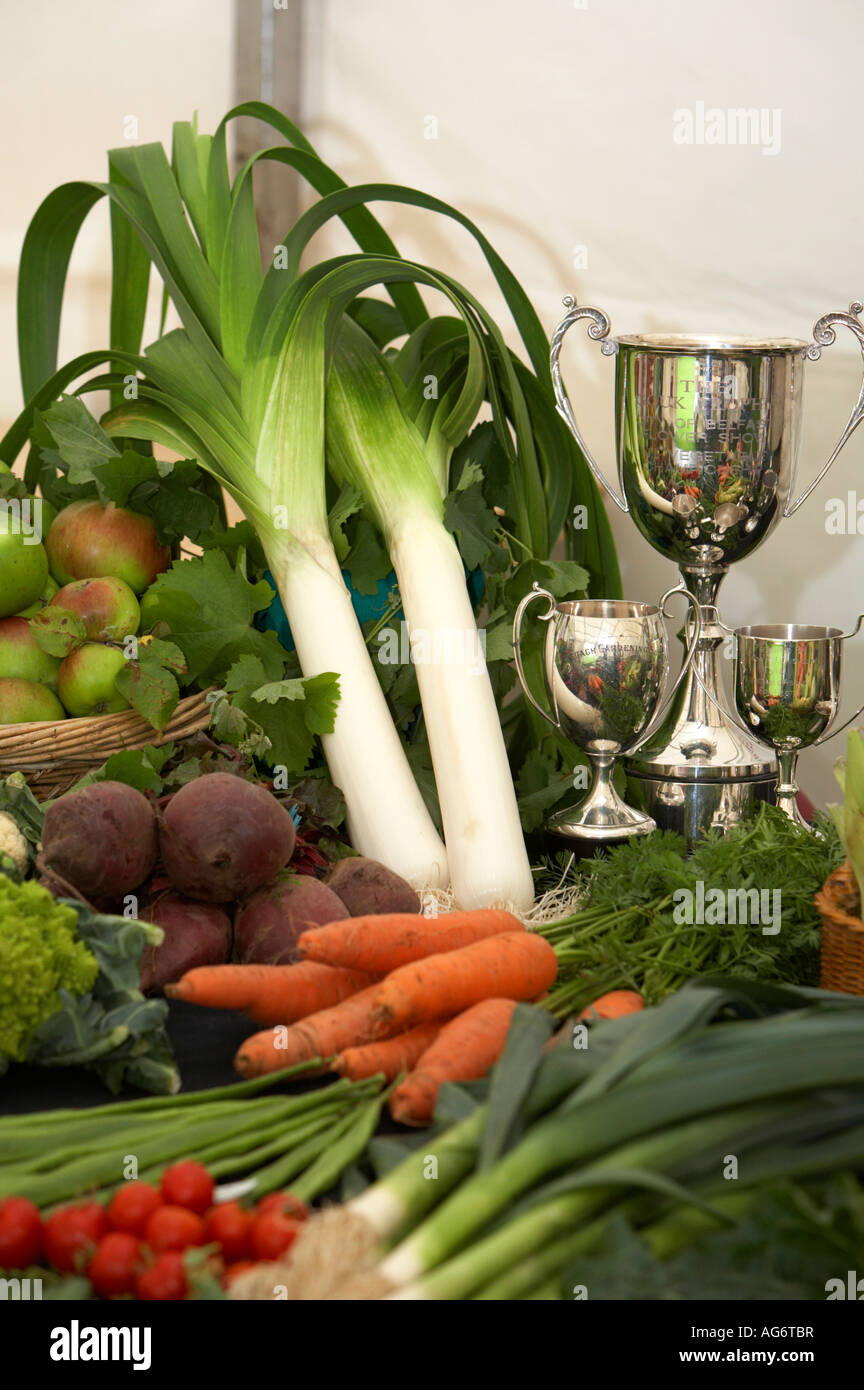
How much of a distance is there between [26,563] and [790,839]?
0.93m

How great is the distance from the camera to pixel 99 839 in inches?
44.6

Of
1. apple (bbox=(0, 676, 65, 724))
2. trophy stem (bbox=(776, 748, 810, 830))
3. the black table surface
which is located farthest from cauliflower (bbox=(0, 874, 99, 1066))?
trophy stem (bbox=(776, 748, 810, 830))

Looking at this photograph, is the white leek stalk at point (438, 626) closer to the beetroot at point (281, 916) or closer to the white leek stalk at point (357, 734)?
the white leek stalk at point (357, 734)

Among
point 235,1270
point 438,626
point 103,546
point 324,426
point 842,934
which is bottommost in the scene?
point 235,1270

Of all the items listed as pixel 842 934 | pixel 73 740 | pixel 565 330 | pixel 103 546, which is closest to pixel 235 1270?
pixel 842 934

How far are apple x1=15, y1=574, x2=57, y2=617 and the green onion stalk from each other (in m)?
0.24

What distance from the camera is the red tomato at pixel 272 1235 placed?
73cm

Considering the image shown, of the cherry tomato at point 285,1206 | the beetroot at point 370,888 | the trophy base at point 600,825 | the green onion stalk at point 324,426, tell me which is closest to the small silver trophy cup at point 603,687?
the trophy base at point 600,825

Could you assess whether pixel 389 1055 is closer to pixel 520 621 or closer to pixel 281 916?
pixel 281 916

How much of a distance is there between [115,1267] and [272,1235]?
90mm

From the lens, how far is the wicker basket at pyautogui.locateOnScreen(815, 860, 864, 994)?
3.40 ft

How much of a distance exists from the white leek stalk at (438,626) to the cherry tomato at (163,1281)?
0.73 meters
